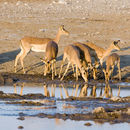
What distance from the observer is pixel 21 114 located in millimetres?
11797

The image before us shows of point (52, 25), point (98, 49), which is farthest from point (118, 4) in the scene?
point (98, 49)

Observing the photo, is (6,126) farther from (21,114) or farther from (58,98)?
(58,98)

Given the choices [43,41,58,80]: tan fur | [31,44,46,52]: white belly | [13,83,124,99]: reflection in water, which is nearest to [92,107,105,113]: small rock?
[13,83,124,99]: reflection in water

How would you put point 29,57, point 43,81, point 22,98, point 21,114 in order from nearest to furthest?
point 21,114
point 22,98
point 43,81
point 29,57

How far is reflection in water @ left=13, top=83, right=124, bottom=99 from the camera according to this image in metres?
14.9

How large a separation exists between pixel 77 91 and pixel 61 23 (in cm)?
1129

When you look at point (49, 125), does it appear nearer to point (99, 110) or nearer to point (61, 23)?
point (99, 110)

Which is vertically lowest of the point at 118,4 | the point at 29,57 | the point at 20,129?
the point at 20,129

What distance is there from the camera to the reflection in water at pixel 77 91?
14.9m

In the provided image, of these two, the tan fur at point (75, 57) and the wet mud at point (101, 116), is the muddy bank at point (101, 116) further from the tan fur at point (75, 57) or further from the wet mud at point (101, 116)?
the tan fur at point (75, 57)

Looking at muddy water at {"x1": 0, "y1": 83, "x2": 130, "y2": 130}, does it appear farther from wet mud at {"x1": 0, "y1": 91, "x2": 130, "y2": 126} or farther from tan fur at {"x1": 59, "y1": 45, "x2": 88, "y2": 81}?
tan fur at {"x1": 59, "y1": 45, "x2": 88, "y2": 81}

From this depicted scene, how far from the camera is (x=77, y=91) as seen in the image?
614 inches

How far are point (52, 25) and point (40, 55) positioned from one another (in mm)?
4782

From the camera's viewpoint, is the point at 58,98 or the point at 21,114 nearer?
the point at 21,114
